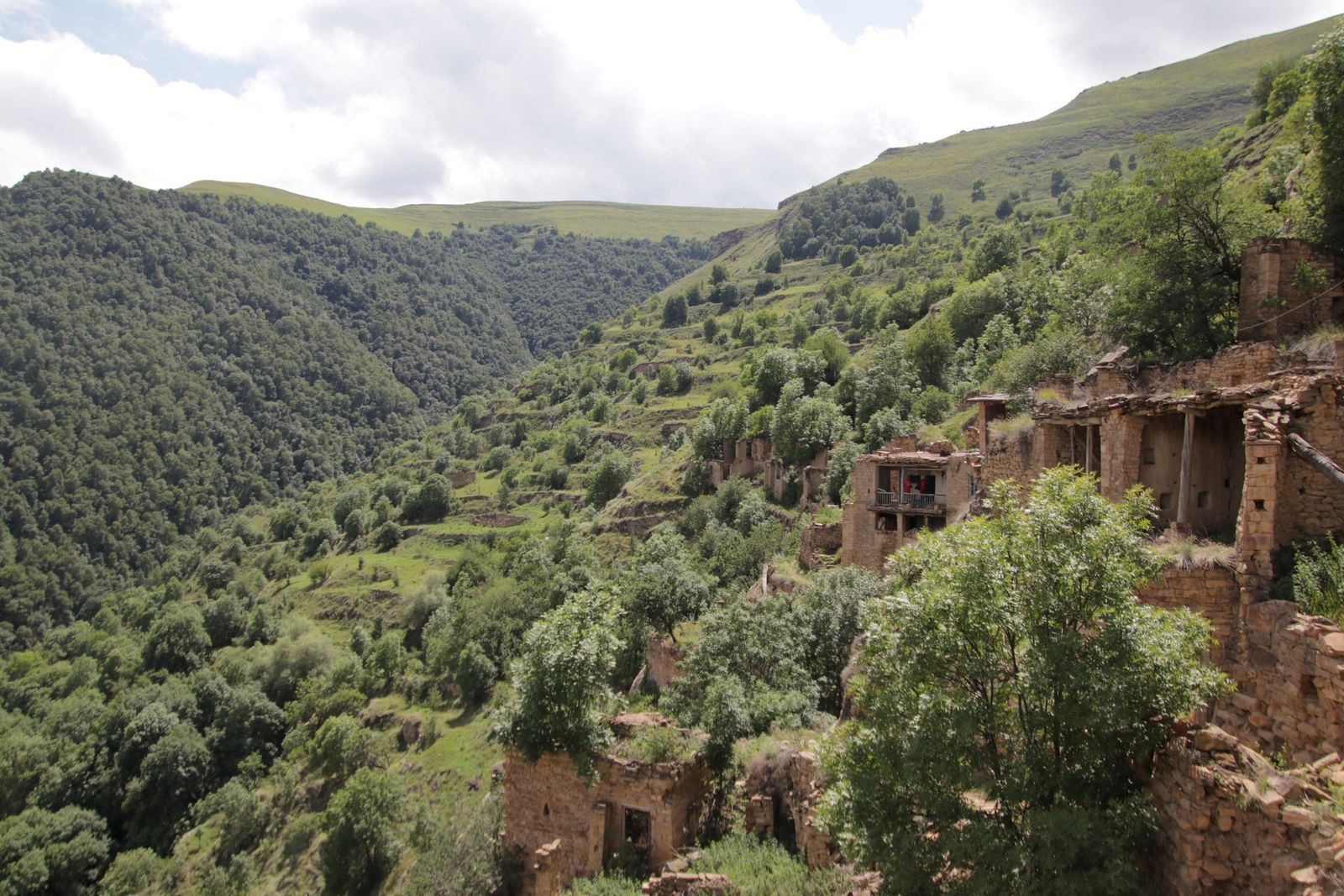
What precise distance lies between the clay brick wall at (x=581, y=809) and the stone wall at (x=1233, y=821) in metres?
8.15

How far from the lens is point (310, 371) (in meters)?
170

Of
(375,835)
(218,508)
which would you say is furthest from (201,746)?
(218,508)

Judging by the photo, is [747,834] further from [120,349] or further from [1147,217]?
[120,349]

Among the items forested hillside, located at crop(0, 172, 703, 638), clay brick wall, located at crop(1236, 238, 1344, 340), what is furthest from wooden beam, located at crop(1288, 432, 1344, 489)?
forested hillside, located at crop(0, 172, 703, 638)

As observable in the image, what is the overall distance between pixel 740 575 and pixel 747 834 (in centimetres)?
2160

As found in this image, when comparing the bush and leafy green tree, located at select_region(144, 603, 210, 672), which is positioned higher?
the bush

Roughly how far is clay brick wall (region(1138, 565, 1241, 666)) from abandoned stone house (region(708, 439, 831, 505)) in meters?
28.7

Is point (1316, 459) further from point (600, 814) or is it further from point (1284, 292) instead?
point (600, 814)

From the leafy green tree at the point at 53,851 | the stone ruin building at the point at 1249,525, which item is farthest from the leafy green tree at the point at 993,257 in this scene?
the leafy green tree at the point at 53,851

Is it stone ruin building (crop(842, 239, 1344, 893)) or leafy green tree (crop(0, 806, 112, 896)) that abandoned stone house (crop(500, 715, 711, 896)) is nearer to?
stone ruin building (crop(842, 239, 1344, 893))

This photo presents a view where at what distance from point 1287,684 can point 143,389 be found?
17022cm

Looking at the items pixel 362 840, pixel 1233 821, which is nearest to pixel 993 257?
pixel 362 840

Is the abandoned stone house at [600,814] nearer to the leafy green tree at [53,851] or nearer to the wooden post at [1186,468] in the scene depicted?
the wooden post at [1186,468]

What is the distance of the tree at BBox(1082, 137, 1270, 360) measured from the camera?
56.1 ft
